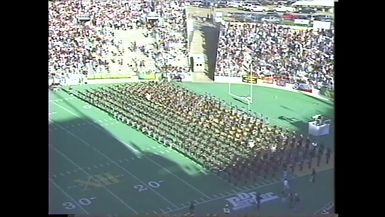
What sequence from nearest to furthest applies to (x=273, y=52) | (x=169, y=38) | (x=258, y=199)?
(x=258, y=199), (x=273, y=52), (x=169, y=38)

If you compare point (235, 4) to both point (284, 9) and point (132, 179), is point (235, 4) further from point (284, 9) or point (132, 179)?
point (132, 179)

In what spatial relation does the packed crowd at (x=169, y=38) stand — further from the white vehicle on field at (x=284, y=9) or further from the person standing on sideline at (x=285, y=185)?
the person standing on sideline at (x=285, y=185)

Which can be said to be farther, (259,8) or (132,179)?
(259,8)

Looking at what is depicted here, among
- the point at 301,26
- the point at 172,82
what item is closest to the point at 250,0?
the point at 301,26

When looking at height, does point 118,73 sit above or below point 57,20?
below

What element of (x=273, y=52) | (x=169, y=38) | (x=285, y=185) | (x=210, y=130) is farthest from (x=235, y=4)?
(x=285, y=185)

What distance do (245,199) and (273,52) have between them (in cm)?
168

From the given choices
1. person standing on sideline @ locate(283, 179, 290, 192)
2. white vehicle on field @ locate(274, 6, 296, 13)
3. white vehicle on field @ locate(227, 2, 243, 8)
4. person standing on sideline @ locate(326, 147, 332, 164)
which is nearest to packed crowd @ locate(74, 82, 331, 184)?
person standing on sideline @ locate(326, 147, 332, 164)

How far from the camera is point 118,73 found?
388 inches

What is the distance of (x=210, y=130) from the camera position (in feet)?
32.0

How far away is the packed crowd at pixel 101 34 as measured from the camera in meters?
9.73
